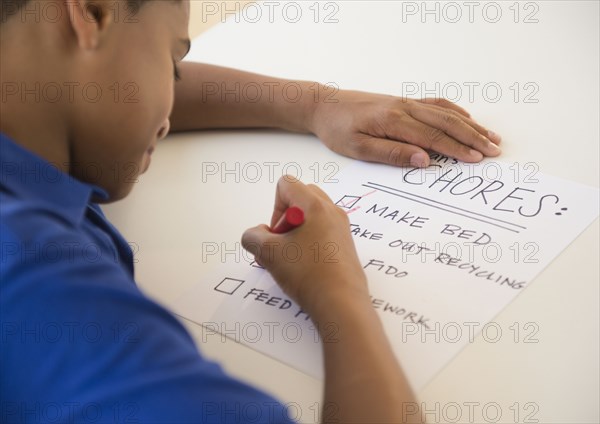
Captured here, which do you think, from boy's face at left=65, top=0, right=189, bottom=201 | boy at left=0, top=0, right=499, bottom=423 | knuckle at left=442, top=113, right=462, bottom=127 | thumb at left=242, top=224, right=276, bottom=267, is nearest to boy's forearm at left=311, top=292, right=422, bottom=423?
boy at left=0, top=0, right=499, bottom=423

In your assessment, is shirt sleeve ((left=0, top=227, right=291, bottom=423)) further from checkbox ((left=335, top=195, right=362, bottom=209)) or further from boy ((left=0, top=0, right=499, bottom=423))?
checkbox ((left=335, top=195, right=362, bottom=209))

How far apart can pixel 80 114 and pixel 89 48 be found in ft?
0.21

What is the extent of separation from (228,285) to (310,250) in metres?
0.09

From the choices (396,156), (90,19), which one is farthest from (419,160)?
(90,19)

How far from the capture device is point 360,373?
0.70 m

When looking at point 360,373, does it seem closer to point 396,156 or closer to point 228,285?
point 228,285

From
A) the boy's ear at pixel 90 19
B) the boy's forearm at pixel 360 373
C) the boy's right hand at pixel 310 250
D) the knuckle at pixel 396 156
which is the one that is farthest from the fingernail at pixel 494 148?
the boy's ear at pixel 90 19

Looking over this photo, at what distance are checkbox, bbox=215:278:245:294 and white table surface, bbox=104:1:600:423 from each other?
35mm

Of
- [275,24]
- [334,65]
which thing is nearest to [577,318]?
[334,65]

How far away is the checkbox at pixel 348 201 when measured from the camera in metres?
0.93

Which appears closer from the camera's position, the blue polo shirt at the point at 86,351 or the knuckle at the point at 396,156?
the blue polo shirt at the point at 86,351

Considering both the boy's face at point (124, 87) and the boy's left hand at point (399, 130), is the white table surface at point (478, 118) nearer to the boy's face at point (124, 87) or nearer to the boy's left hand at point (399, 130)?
the boy's left hand at point (399, 130)

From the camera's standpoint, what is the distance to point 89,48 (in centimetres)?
66

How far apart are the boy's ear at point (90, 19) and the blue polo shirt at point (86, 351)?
0.15 metres
